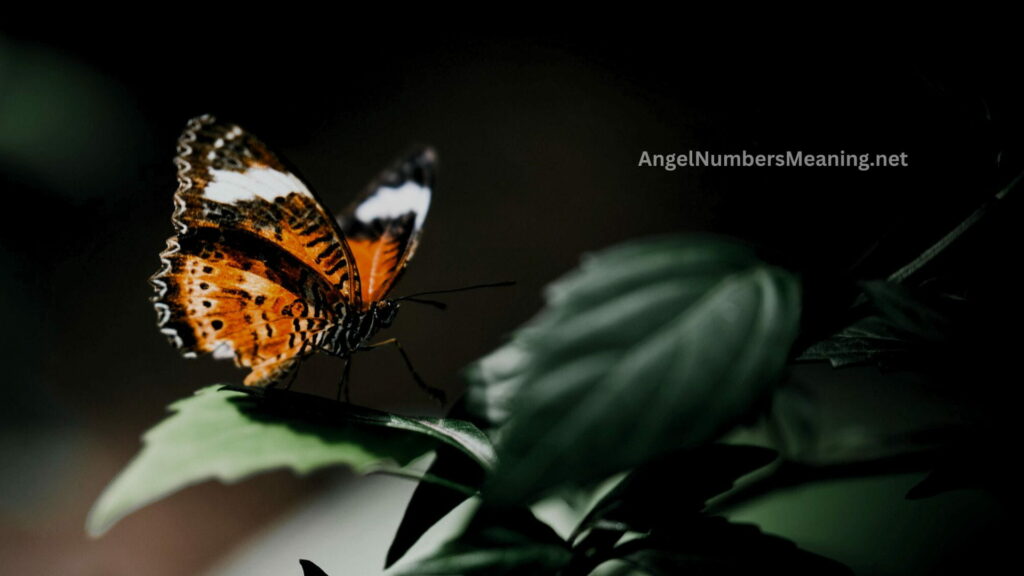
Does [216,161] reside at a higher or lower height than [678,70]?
lower

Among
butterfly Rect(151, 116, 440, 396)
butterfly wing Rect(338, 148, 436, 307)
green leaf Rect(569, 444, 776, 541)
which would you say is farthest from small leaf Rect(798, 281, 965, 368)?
butterfly wing Rect(338, 148, 436, 307)

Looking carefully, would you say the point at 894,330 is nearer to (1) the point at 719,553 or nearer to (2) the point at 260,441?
(1) the point at 719,553

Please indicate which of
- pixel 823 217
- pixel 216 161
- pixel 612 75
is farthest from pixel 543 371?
pixel 612 75

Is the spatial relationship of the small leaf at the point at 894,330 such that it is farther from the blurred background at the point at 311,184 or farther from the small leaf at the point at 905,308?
the blurred background at the point at 311,184

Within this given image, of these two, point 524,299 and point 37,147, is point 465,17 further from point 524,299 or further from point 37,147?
point 37,147

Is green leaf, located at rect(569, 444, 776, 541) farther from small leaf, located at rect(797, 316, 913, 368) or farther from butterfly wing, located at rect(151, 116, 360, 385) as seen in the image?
butterfly wing, located at rect(151, 116, 360, 385)

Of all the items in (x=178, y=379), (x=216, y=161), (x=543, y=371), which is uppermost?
(x=216, y=161)

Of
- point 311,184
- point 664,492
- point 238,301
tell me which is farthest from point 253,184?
point 311,184
